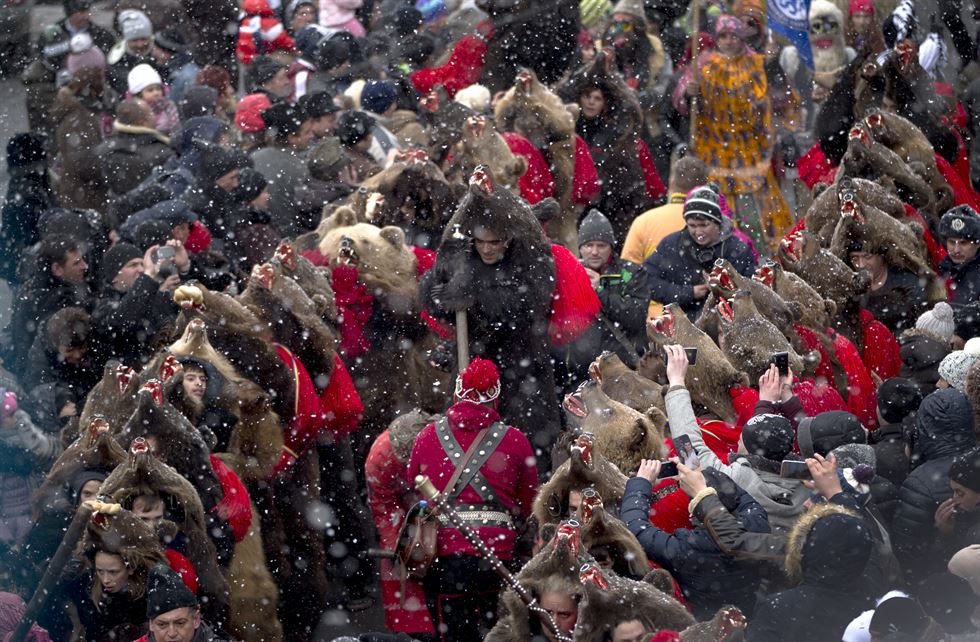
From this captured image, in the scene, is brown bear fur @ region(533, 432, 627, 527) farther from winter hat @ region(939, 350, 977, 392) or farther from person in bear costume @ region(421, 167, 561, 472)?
person in bear costume @ region(421, 167, 561, 472)

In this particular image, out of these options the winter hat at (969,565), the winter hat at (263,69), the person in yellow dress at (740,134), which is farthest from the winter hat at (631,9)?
the winter hat at (969,565)

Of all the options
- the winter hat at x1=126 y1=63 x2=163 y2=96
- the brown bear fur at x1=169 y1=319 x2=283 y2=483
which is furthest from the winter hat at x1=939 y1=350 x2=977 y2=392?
the winter hat at x1=126 y1=63 x2=163 y2=96

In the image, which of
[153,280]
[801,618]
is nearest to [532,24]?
[153,280]

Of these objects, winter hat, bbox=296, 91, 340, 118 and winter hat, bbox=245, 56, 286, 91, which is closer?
winter hat, bbox=296, 91, 340, 118

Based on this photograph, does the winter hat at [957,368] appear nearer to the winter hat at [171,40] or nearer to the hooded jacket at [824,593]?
the hooded jacket at [824,593]

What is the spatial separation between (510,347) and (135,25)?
7755 mm

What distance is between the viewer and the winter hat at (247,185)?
11.2 meters

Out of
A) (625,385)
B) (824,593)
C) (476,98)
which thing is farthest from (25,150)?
(824,593)

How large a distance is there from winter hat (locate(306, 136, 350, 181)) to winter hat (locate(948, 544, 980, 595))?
6471 mm

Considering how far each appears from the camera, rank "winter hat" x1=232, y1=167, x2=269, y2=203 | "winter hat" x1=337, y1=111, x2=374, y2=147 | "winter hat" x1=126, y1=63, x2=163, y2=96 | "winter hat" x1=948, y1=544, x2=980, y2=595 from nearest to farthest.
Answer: "winter hat" x1=948, y1=544, x2=980, y2=595 → "winter hat" x1=232, y1=167, x2=269, y2=203 → "winter hat" x1=337, y1=111, x2=374, y2=147 → "winter hat" x1=126, y1=63, x2=163, y2=96

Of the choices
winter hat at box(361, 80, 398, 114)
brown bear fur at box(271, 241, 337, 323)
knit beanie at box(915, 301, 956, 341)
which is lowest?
winter hat at box(361, 80, 398, 114)

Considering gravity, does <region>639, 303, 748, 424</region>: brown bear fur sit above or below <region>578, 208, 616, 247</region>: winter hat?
above

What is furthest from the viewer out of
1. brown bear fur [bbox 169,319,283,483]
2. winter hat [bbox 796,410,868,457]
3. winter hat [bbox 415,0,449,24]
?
winter hat [bbox 415,0,449,24]

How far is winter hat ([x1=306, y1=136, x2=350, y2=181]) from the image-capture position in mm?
11812
